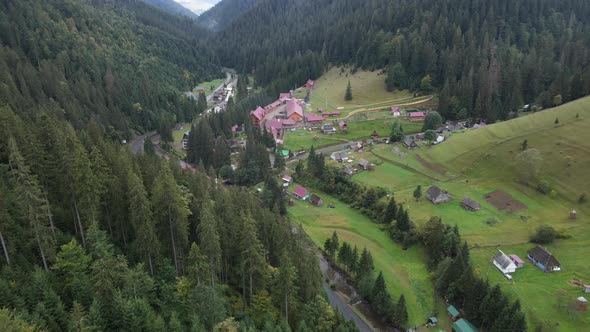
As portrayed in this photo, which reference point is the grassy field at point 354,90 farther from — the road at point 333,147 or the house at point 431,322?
the house at point 431,322

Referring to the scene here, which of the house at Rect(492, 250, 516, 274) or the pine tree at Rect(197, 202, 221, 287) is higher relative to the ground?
the pine tree at Rect(197, 202, 221, 287)

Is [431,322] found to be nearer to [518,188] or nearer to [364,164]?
[518,188]

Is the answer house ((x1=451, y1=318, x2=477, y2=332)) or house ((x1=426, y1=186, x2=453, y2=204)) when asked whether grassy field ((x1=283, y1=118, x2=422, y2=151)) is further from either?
house ((x1=451, y1=318, x2=477, y2=332))

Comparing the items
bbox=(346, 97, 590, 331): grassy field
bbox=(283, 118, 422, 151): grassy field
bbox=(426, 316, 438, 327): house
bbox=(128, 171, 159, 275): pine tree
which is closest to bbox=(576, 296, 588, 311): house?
bbox=(346, 97, 590, 331): grassy field

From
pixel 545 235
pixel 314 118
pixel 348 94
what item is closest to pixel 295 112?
pixel 314 118

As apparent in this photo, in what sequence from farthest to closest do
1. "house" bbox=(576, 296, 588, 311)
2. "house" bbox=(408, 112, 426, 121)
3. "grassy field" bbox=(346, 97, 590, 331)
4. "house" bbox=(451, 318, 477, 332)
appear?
"house" bbox=(408, 112, 426, 121)
"grassy field" bbox=(346, 97, 590, 331)
"house" bbox=(451, 318, 477, 332)
"house" bbox=(576, 296, 588, 311)

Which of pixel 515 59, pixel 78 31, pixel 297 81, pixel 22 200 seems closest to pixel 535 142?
pixel 515 59
